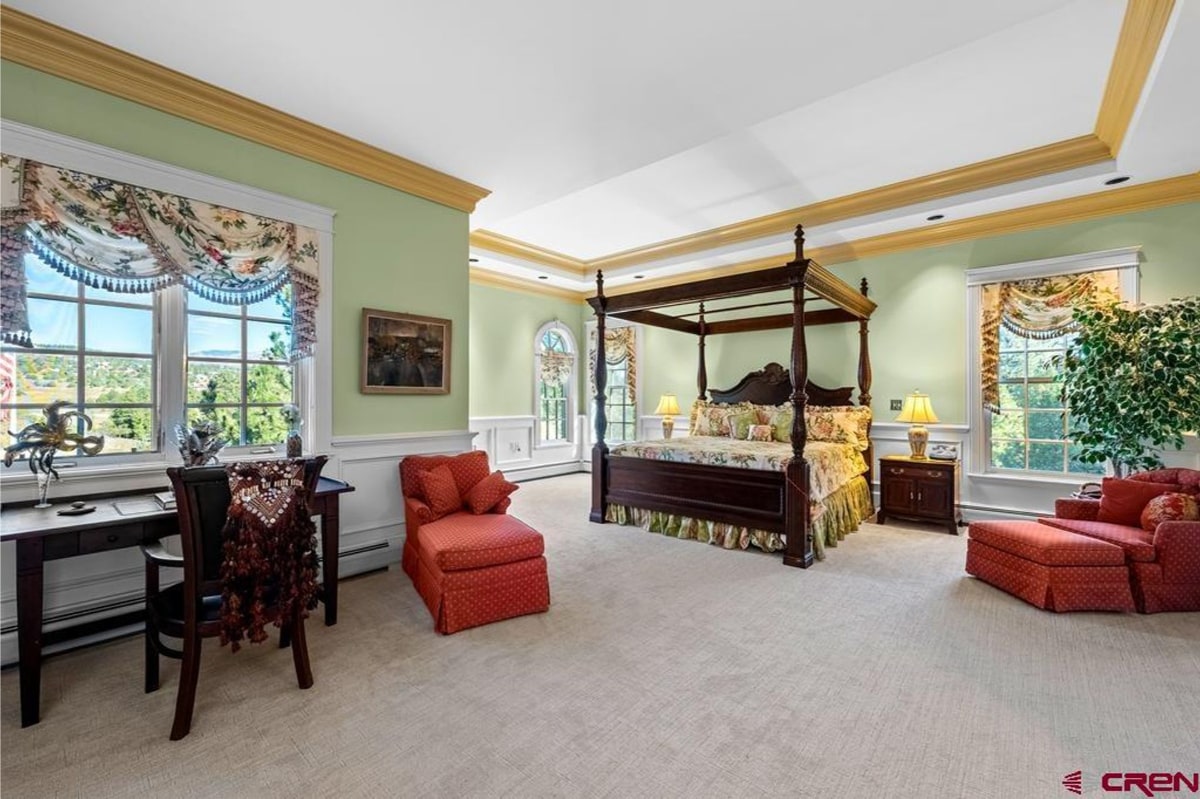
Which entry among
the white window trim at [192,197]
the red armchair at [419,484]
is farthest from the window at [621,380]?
the white window trim at [192,197]

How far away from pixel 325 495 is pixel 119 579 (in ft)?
3.89

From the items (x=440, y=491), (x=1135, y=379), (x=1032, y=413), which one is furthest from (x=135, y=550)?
(x=1032, y=413)

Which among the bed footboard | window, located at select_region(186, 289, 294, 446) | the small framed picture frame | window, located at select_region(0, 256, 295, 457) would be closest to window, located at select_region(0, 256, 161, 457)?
window, located at select_region(0, 256, 295, 457)

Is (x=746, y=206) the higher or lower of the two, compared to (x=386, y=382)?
higher

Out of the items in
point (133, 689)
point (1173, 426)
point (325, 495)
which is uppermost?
point (1173, 426)

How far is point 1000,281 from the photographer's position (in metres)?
4.99

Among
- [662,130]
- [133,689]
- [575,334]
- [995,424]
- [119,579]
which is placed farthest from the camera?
[575,334]

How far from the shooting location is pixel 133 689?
7.45ft

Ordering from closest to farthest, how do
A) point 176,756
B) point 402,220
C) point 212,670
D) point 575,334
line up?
point 176,756
point 212,670
point 402,220
point 575,334

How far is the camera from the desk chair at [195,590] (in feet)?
6.47

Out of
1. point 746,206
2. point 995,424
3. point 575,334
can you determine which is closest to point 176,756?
point 746,206

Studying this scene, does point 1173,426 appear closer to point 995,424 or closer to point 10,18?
point 995,424

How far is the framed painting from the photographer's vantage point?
12.5 feet

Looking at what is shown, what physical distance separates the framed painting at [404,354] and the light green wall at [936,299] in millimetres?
4121
